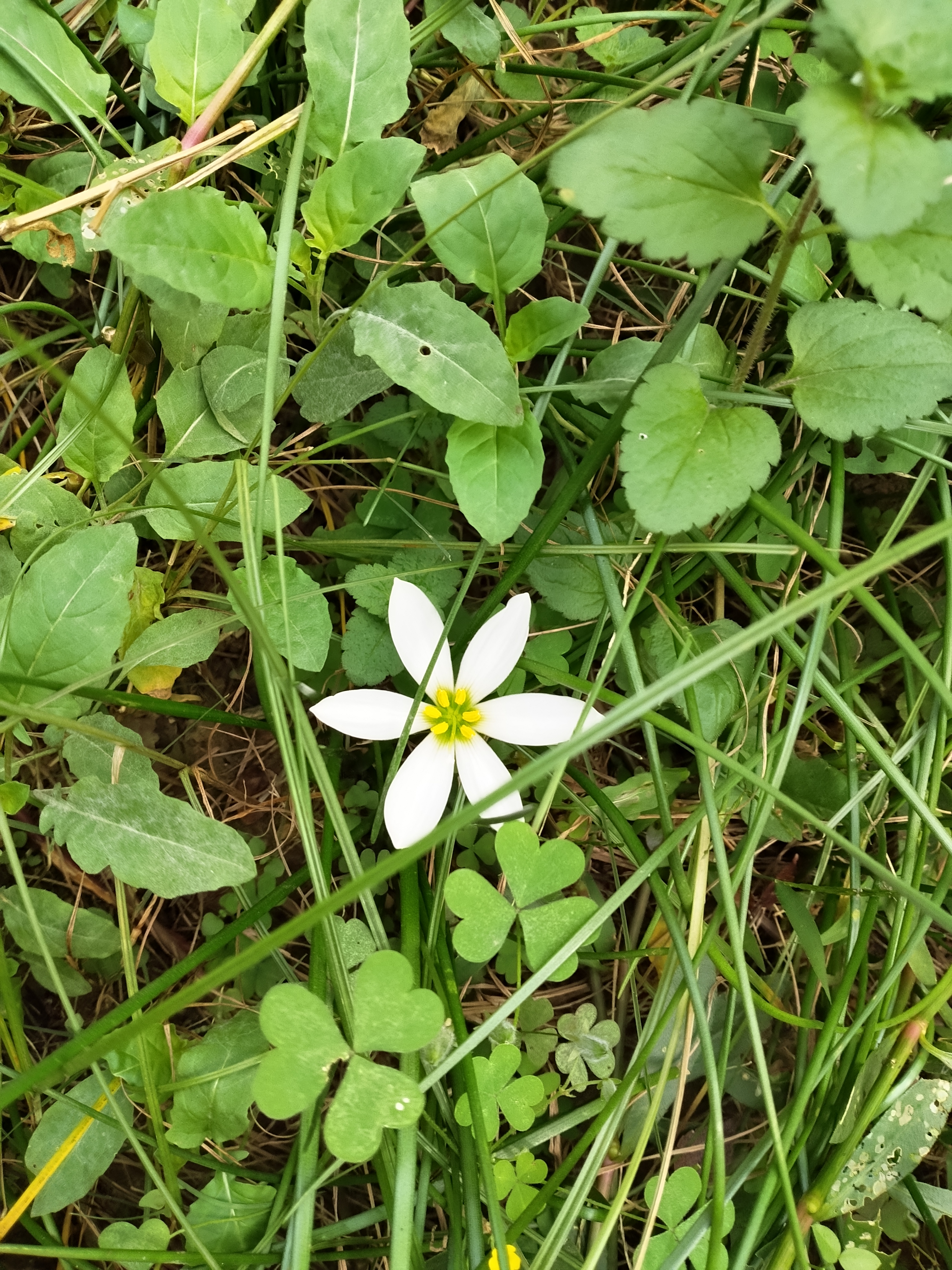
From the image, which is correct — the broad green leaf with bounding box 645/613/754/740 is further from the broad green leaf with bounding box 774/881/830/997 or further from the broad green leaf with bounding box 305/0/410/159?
the broad green leaf with bounding box 305/0/410/159

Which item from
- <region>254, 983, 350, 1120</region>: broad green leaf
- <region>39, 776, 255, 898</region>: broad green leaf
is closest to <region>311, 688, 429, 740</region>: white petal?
<region>39, 776, 255, 898</region>: broad green leaf

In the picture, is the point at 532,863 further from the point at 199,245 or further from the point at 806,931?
the point at 199,245

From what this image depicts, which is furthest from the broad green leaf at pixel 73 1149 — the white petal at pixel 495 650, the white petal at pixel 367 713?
the white petal at pixel 495 650

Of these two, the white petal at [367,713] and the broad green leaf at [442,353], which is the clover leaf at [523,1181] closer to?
the white petal at [367,713]

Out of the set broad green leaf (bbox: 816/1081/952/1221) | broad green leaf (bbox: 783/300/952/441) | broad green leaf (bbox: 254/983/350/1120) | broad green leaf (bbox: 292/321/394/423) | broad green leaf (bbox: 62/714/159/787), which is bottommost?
broad green leaf (bbox: 816/1081/952/1221)

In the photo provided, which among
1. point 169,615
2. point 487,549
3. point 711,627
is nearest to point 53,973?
point 169,615

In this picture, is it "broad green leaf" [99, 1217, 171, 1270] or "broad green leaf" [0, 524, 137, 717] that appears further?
"broad green leaf" [99, 1217, 171, 1270]

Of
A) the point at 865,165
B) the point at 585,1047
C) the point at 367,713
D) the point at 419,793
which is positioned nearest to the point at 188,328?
the point at 367,713

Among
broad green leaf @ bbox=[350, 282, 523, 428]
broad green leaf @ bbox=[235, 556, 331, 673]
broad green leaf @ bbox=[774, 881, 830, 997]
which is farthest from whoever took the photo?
broad green leaf @ bbox=[774, 881, 830, 997]
